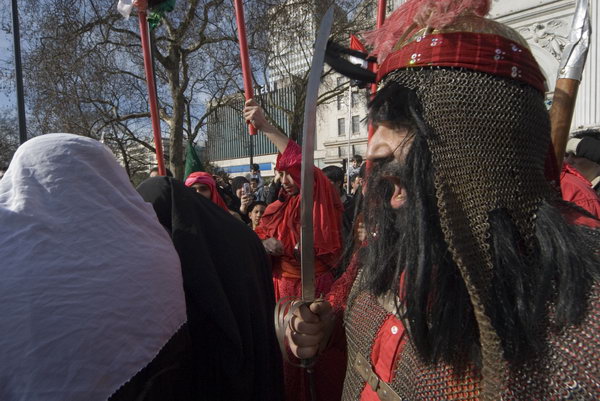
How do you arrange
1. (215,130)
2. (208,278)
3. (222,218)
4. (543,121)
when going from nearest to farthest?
(543,121)
(208,278)
(222,218)
(215,130)

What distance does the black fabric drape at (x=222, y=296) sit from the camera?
1182mm

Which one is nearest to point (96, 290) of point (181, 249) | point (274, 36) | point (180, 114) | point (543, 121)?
point (181, 249)

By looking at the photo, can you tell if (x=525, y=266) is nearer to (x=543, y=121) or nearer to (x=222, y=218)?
(x=543, y=121)

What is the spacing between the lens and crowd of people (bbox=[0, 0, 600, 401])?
87cm

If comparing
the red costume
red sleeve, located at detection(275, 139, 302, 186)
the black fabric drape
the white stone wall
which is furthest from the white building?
the black fabric drape

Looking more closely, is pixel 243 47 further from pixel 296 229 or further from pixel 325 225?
pixel 296 229

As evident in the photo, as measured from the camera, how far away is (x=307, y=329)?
1.30 meters

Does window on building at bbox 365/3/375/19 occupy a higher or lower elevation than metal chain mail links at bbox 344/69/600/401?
higher

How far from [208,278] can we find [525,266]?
2.57 ft

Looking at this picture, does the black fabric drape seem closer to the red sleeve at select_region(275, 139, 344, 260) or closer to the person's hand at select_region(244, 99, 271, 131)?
the person's hand at select_region(244, 99, 271, 131)

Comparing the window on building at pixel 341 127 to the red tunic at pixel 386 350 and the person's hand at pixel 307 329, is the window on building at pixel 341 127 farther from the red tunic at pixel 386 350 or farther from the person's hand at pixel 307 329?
the red tunic at pixel 386 350

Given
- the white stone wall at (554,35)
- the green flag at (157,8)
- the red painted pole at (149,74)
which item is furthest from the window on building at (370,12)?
the red painted pole at (149,74)

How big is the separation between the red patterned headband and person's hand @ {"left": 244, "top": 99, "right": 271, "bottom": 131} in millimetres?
1414

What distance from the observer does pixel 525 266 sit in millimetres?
930
